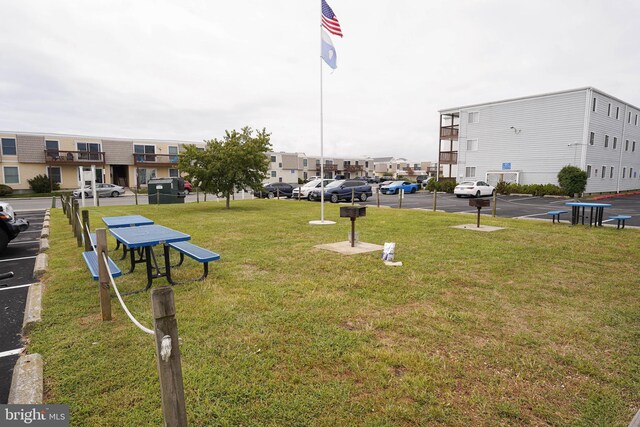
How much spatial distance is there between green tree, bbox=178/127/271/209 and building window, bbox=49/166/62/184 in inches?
1268

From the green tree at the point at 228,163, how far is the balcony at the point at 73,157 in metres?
31.3

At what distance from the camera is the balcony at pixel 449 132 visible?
135 ft

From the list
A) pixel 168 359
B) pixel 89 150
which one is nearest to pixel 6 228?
pixel 168 359

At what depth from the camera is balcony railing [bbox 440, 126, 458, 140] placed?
41.0 metres

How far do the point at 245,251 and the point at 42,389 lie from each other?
5.37 meters

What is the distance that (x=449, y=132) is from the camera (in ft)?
136

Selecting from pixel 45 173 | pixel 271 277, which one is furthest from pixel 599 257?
pixel 45 173

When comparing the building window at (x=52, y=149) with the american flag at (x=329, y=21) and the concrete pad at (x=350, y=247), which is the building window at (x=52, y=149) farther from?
the concrete pad at (x=350, y=247)

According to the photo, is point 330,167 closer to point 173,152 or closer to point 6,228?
point 173,152

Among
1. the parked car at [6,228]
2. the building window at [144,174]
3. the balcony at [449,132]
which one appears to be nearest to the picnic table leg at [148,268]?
the parked car at [6,228]

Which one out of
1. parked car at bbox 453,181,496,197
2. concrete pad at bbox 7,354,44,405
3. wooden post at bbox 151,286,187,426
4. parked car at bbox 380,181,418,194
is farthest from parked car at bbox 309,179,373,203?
wooden post at bbox 151,286,187,426

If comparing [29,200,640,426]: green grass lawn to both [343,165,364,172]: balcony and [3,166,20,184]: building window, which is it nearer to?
[3,166,20,184]: building window

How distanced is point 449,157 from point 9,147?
47.6 m

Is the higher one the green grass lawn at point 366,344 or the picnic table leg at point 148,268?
the picnic table leg at point 148,268
